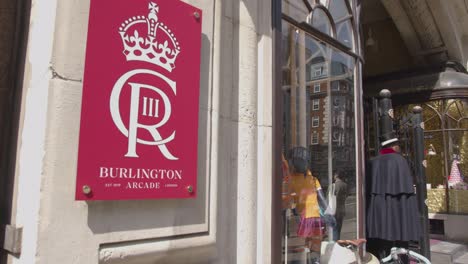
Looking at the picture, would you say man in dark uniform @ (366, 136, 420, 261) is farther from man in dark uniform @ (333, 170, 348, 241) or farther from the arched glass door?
man in dark uniform @ (333, 170, 348, 241)

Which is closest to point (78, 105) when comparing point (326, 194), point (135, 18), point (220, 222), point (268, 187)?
point (135, 18)

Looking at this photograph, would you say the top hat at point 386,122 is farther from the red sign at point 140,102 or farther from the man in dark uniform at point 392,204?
the red sign at point 140,102

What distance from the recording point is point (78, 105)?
75.6 inches

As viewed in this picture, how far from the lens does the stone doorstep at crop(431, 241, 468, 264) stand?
6361 millimetres

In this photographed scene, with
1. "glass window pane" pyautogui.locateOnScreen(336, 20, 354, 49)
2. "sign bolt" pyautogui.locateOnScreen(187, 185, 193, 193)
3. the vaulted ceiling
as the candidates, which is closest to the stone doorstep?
"glass window pane" pyautogui.locateOnScreen(336, 20, 354, 49)

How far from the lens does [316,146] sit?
4.06m

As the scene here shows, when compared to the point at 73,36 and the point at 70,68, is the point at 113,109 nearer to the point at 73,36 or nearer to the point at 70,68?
the point at 70,68

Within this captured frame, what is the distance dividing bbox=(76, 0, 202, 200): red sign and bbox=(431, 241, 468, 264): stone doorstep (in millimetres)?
5837

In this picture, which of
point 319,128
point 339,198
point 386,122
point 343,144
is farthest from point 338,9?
point 339,198

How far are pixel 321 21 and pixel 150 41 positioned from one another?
252 centimetres

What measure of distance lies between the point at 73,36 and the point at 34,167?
2.31ft

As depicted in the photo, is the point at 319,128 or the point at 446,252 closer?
the point at 319,128

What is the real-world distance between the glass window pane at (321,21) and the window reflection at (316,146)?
0.15 meters

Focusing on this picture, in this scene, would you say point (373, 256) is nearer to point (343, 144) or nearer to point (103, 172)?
point (343, 144)
